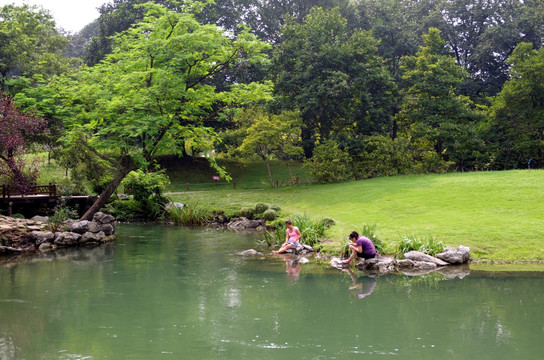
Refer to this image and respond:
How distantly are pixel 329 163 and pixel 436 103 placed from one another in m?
8.79

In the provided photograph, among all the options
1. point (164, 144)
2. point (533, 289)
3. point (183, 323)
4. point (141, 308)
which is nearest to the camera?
point (183, 323)

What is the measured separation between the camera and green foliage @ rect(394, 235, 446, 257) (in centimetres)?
1357

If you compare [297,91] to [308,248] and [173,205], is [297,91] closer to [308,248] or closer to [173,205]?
[173,205]

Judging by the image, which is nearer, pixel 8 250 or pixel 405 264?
pixel 405 264

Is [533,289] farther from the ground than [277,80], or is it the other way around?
[277,80]

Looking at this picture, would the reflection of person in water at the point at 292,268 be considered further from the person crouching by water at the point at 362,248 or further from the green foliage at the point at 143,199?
the green foliage at the point at 143,199

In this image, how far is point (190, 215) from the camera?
24438mm

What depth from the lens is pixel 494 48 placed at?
38.9 metres

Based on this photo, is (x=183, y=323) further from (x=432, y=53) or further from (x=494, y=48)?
(x=494, y=48)

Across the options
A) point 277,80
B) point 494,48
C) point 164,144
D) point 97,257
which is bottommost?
point 97,257

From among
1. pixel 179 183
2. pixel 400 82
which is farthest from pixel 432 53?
pixel 179 183

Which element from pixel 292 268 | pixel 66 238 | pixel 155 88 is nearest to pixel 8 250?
pixel 66 238

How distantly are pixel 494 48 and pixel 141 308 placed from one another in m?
38.3

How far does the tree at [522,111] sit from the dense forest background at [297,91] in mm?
98
